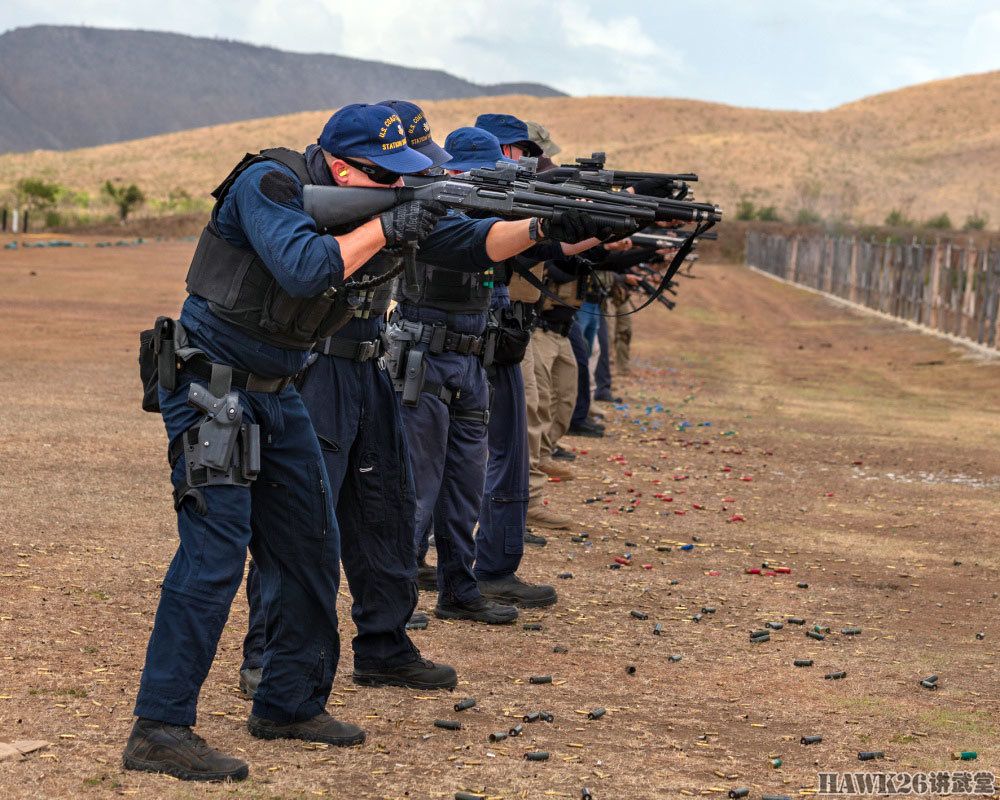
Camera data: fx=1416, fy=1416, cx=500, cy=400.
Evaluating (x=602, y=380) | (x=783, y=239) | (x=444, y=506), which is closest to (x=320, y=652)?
(x=444, y=506)

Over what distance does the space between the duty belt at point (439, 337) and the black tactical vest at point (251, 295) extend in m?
2.00

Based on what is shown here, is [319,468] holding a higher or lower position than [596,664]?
higher

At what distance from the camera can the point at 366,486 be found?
215 inches

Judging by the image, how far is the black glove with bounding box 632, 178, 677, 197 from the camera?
6652mm

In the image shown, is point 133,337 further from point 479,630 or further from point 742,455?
point 479,630

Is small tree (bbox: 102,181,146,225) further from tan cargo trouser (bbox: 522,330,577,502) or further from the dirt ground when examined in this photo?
tan cargo trouser (bbox: 522,330,577,502)

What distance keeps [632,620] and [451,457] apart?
132cm

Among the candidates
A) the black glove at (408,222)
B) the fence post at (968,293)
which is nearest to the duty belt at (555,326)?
the black glove at (408,222)

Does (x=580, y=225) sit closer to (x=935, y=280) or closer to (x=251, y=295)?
(x=251, y=295)

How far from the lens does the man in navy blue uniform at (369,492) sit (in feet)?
17.8

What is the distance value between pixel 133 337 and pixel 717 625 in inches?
578

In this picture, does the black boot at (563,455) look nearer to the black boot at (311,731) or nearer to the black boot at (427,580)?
the black boot at (427,580)

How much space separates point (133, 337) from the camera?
20.3 metres

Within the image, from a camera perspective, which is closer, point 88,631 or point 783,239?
point 88,631
